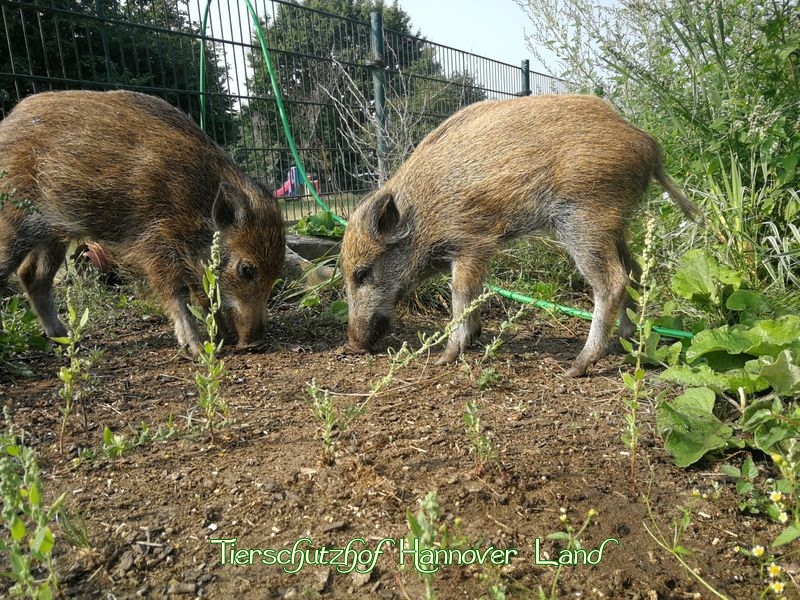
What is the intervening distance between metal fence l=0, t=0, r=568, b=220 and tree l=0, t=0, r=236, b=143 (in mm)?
18

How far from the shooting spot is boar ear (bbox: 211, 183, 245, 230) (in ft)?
13.6

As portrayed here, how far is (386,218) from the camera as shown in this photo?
438 centimetres

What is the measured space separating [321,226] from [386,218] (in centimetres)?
236

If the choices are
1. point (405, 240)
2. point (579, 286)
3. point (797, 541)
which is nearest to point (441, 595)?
point (797, 541)

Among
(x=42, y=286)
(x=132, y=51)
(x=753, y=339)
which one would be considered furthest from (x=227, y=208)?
(x=132, y=51)

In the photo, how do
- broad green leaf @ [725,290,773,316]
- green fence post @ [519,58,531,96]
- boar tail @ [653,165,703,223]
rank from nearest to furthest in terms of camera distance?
1. broad green leaf @ [725,290,773,316]
2. boar tail @ [653,165,703,223]
3. green fence post @ [519,58,531,96]

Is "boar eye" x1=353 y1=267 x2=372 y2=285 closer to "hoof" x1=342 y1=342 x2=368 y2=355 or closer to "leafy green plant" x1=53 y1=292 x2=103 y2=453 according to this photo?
"hoof" x1=342 y1=342 x2=368 y2=355

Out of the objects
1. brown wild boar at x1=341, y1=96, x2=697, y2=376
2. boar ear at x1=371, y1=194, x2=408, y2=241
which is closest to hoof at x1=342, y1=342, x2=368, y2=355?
brown wild boar at x1=341, y1=96, x2=697, y2=376

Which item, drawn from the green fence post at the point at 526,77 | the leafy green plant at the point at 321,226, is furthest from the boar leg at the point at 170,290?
the green fence post at the point at 526,77

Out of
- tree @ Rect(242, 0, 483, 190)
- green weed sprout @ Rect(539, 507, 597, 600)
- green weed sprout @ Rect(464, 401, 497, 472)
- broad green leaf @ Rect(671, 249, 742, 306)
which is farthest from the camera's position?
tree @ Rect(242, 0, 483, 190)

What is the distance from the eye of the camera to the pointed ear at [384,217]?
427cm

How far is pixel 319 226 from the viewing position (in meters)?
6.63

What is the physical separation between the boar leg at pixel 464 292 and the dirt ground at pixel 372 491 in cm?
54

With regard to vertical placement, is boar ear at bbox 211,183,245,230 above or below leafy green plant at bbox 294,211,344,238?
above
